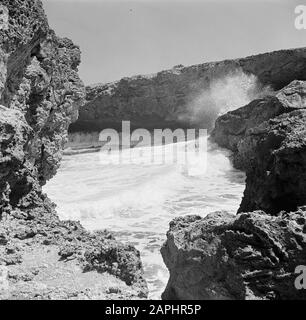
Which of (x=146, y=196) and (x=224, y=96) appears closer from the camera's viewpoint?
(x=146, y=196)

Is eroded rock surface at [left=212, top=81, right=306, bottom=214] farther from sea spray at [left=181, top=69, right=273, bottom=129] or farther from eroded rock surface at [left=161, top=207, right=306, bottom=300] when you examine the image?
sea spray at [left=181, top=69, right=273, bottom=129]

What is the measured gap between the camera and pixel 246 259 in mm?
3520

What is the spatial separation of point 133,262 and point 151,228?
5089mm

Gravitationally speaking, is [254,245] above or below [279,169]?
below

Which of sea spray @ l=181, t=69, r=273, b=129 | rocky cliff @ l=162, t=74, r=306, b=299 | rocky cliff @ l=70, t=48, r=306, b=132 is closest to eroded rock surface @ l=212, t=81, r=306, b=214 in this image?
rocky cliff @ l=162, t=74, r=306, b=299

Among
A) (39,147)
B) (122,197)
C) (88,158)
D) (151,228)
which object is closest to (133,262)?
(39,147)

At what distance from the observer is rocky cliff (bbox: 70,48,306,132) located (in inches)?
988

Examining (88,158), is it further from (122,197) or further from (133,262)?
(133,262)

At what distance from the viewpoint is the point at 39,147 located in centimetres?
634

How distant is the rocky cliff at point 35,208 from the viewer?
12.0 ft

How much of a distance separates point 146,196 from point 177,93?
17.4 metres

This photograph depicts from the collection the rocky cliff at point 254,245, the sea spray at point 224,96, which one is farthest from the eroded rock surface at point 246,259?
the sea spray at point 224,96

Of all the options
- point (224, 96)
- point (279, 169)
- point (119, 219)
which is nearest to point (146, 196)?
point (119, 219)

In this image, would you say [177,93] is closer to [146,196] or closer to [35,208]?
[146,196]
